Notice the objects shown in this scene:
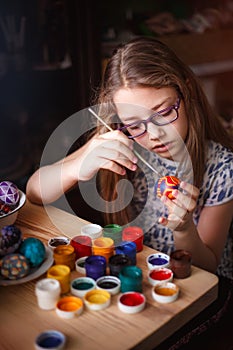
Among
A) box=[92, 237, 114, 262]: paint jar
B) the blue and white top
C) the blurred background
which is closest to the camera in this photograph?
box=[92, 237, 114, 262]: paint jar

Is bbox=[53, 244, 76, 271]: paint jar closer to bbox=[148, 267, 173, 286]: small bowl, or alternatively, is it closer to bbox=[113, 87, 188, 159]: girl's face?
bbox=[148, 267, 173, 286]: small bowl

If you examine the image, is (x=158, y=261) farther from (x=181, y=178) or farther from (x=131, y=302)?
(x=181, y=178)

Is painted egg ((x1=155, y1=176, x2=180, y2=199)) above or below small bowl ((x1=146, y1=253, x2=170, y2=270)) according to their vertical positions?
above

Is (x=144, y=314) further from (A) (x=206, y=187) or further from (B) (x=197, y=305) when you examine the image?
(A) (x=206, y=187)

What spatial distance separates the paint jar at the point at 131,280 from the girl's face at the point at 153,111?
0.41m

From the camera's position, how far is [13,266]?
80 cm

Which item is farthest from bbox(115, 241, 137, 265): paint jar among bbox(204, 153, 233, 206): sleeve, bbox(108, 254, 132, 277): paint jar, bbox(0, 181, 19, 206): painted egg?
bbox(204, 153, 233, 206): sleeve

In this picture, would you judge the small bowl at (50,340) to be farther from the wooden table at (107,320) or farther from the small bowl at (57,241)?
the small bowl at (57,241)

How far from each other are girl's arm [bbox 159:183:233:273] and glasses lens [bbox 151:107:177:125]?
0.22 m

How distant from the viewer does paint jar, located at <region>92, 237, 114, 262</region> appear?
0.87 m

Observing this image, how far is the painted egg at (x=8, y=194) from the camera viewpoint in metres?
0.99

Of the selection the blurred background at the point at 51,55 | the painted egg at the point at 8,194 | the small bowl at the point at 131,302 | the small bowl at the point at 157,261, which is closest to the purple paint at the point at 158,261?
the small bowl at the point at 157,261

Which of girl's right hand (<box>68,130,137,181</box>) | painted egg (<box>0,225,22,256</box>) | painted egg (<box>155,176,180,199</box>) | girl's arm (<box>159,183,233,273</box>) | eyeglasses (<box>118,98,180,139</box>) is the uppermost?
eyeglasses (<box>118,98,180,139</box>)

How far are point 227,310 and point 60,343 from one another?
0.50 m
